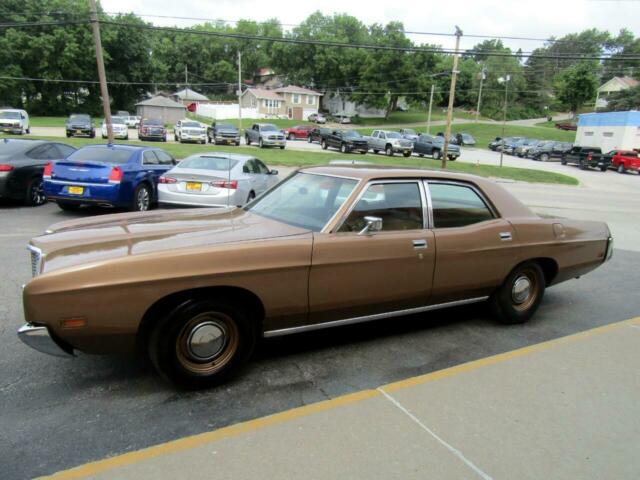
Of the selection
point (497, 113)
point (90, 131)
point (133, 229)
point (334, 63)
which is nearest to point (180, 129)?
point (90, 131)

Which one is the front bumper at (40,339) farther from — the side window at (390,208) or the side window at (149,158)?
the side window at (149,158)

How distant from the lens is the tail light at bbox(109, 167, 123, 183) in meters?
9.24

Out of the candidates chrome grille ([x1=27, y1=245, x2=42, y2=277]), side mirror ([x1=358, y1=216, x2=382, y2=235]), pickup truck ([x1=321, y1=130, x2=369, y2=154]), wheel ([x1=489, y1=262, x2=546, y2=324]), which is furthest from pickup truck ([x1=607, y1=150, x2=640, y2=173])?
chrome grille ([x1=27, y1=245, x2=42, y2=277])

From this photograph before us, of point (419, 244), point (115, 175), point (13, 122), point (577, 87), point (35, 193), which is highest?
point (577, 87)

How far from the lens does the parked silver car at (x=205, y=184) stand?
30.3 feet

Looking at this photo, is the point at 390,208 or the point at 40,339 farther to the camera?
the point at 390,208

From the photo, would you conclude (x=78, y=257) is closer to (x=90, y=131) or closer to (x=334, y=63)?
(x=90, y=131)

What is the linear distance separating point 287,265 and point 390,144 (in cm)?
3282

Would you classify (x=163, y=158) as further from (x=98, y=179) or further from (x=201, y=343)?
(x=201, y=343)

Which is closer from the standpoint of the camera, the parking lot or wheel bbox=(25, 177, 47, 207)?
the parking lot

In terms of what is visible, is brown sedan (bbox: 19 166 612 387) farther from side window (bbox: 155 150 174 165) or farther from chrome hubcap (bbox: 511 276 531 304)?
side window (bbox: 155 150 174 165)

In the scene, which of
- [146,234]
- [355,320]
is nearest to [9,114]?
[146,234]

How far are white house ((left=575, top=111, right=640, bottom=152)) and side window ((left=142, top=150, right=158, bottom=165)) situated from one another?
4591 cm

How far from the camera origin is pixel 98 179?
918 centimetres
